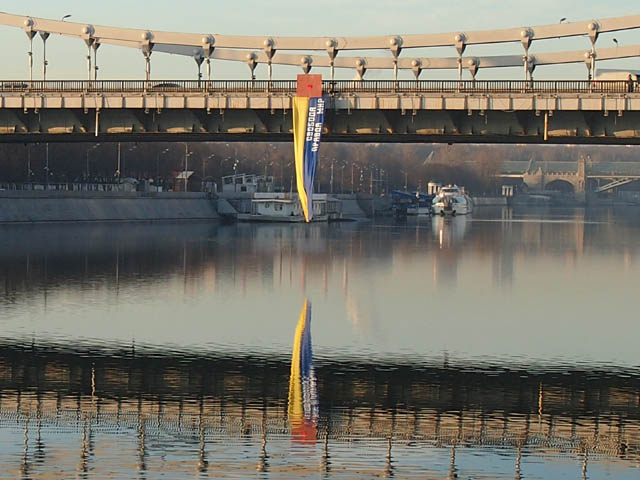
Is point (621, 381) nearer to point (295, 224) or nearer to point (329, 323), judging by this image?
point (329, 323)

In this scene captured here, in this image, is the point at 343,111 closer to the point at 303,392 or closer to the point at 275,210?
the point at 303,392

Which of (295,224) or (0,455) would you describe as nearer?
(0,455)

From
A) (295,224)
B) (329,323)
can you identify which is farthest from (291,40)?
(295,224)

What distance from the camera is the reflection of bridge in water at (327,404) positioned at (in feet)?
102

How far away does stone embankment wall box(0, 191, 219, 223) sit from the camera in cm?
14175

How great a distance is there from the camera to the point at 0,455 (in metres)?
28.7

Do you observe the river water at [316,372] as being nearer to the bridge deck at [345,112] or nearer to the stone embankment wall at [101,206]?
the bridge deck at [345,112]

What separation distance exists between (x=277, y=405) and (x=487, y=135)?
30.0 meters

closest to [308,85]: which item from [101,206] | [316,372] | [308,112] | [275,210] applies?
[308,112]

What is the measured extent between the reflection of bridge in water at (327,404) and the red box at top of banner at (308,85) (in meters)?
21.2

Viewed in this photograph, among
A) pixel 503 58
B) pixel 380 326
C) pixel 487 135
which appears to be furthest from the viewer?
pixel 503 58

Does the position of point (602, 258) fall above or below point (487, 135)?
below

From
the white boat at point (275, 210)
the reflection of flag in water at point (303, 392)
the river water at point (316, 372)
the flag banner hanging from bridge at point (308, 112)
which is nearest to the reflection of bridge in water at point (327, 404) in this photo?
the river water at point (316, 372)

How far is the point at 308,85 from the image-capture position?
6178cm
